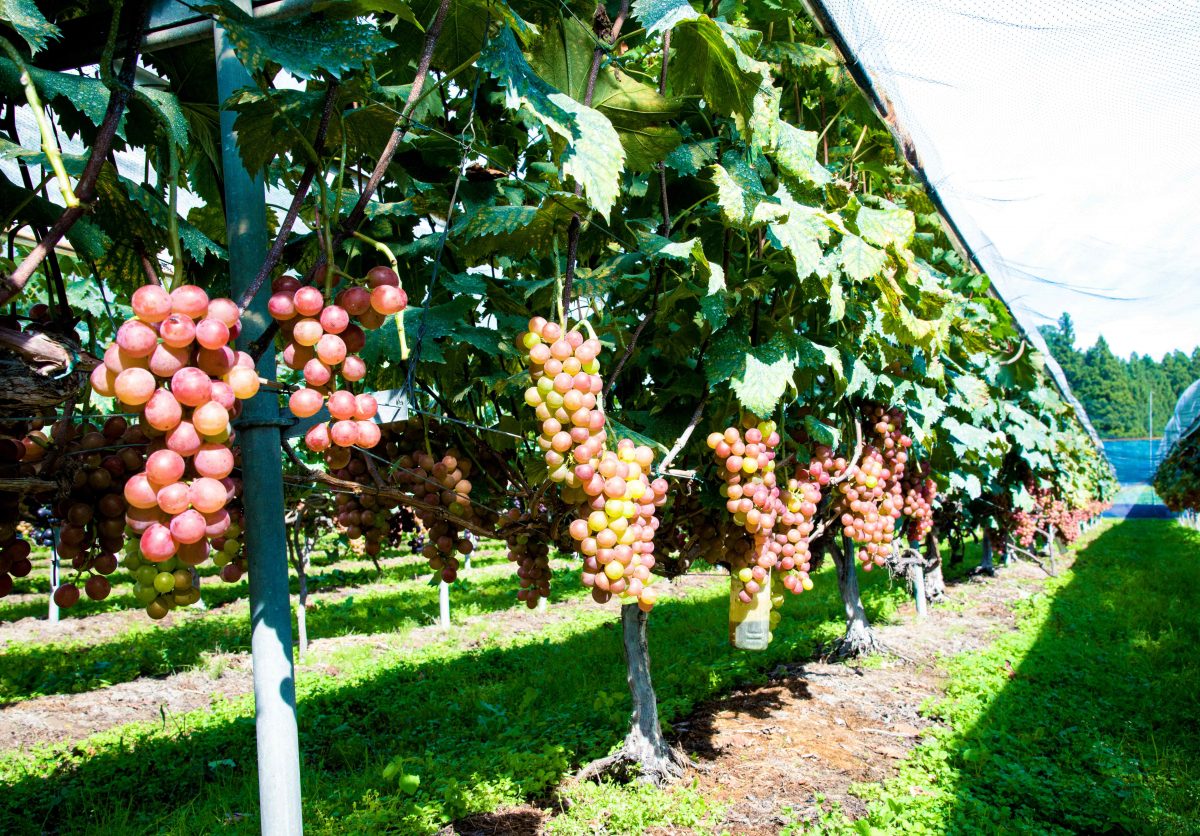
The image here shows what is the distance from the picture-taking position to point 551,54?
5.85 feet

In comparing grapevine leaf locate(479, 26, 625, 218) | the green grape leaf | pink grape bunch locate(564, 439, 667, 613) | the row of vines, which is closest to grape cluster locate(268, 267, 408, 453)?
the row of vines

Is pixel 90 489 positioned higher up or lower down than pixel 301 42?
lower down

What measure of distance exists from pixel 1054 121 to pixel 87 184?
14.0 ft

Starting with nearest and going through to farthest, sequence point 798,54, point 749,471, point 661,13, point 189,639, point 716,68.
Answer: point 661,13, point 716,68, point 749,471, point 798,54, point 189,639

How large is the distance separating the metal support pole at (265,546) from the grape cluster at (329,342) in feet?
0.91

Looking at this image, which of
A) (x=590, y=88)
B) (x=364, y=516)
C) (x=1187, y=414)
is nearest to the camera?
(x=590, y=88)

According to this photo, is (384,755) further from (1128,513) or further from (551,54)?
(1128,513)

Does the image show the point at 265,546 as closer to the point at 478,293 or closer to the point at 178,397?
the point at 178,397

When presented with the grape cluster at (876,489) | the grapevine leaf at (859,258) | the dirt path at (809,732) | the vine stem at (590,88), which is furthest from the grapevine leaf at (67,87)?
the dirt path at (809,732)

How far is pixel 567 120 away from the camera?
127 cm

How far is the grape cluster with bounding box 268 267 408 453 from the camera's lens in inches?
41.3

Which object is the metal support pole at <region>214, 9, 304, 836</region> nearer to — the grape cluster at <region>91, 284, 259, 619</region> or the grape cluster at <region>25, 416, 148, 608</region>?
the grape cluster at <region>25, 416, 148, 608</region>

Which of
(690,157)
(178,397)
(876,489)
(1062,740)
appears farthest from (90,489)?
(1062,740)

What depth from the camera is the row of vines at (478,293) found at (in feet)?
3.43
